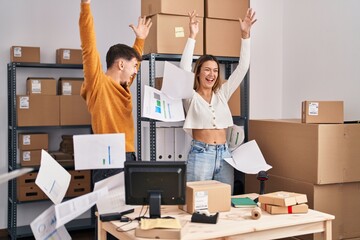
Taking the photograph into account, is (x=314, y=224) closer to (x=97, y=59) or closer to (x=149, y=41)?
(x=97, y=59)

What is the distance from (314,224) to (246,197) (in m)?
0.44

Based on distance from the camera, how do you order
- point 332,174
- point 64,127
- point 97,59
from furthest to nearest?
point 64,127
point 332,174
point 97,59

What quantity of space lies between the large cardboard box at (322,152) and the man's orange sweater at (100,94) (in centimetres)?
117

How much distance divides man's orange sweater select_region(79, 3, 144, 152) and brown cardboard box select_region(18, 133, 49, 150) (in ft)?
5.07

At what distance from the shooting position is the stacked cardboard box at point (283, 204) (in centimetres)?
228

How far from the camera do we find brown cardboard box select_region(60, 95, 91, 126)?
4.09 m

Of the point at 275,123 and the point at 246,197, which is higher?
the point at 275,123

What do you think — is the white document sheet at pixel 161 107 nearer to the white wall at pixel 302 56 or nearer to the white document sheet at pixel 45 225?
the white wall at pixel 302 56

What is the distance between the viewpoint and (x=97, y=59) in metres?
2.59

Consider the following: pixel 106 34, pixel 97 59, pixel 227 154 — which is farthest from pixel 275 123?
pixel 106 34

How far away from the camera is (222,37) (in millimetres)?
3619

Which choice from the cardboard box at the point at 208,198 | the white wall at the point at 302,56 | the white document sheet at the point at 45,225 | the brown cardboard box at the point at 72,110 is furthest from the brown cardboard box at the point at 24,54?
the white document sheet at the point at 45,225

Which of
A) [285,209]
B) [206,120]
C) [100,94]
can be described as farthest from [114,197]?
[206,120]

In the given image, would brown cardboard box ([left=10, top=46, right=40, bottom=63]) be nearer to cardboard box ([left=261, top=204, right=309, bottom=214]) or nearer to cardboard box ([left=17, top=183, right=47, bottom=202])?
cardboard box ([left=17, top=183, right=47, bottom=202])
